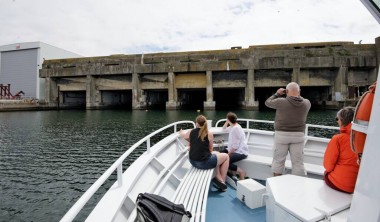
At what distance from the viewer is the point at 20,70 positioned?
49875 mm

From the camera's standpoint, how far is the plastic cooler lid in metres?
2.25

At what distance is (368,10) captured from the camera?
1.51 metres

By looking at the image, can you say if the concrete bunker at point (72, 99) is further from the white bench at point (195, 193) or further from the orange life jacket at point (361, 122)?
the orange life jacket at point (361, 122)

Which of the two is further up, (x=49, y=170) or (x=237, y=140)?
(x=237, y=140)

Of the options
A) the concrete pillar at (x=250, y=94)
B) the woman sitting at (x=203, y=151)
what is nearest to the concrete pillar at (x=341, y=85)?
the concrete pillar at (x=250, y=94)

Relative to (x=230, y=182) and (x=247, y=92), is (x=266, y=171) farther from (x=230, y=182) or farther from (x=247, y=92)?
(x=247, y=92)

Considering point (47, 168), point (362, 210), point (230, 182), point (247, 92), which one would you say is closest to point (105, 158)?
point (47, 168)

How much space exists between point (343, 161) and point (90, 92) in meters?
45.0

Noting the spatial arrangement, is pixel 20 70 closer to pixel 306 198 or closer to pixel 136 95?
pixel 136 95

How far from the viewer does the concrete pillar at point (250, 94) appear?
36.2 m

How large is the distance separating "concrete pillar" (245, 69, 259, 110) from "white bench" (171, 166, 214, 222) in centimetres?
3380

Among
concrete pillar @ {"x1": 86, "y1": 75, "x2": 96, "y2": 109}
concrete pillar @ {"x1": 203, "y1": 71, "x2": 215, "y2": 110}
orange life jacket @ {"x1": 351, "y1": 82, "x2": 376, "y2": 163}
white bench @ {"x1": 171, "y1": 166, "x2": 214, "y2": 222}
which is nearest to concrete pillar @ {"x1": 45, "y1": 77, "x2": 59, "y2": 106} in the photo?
concrete pillar @ {"x1": 86, "y1": 75, "x2": 96, "y2": 109}

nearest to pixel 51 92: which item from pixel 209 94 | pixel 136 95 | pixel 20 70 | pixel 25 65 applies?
pixel 25 65

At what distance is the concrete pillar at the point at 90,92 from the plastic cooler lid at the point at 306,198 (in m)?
44.3
